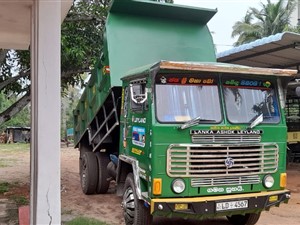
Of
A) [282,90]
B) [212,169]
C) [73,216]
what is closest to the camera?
[212,169]

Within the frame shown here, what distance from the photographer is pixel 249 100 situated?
5160 millimetres

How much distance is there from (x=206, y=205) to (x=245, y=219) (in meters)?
1.45

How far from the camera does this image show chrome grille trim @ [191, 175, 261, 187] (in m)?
4.76

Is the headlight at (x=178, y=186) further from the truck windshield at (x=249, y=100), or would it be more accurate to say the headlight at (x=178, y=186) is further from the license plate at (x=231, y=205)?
the truck windshield at (x=249, y=100)

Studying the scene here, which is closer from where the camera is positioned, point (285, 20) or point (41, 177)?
point (41, 177)

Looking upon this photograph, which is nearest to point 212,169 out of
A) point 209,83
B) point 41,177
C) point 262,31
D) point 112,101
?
point 209,83

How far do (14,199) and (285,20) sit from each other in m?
25.7

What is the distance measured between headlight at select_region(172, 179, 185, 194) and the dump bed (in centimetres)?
230

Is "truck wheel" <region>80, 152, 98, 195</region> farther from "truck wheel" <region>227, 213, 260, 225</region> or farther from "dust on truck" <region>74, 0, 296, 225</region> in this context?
"truck wheel" <region>227, 213, 260, 225</region>

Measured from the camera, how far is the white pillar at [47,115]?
12.3ft

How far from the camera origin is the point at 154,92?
4.84 meters

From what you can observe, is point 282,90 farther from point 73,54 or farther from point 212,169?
point 73,54

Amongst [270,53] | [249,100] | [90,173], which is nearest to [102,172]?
[90,173]

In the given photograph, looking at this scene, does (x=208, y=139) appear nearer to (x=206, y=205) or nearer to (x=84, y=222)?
(x=206, y=205)
